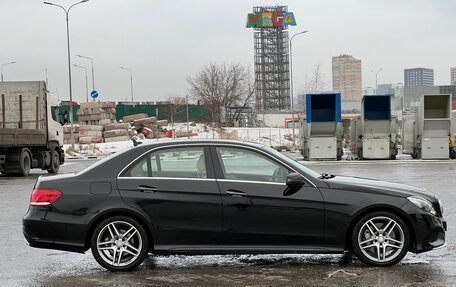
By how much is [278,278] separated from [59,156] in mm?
19104

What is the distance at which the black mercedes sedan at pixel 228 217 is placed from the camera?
6246 mm

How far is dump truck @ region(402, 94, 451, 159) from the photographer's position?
2561 cm

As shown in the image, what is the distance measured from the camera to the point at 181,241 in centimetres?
629

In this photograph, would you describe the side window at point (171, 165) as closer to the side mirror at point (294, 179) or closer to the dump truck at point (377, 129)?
the side mirror at point (294, 179)

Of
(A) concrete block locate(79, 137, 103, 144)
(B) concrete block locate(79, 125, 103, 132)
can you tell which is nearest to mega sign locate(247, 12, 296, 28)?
(B) concrete block locate(79, 125, 103, 132)

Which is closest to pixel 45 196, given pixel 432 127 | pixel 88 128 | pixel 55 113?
pixel 55 113

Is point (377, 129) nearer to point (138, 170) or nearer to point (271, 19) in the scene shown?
point (138, 170)

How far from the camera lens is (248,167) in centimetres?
648

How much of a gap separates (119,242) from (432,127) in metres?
22.2

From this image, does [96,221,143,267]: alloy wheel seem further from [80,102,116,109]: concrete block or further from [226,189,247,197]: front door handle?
[80,102,116,109]: concrete block

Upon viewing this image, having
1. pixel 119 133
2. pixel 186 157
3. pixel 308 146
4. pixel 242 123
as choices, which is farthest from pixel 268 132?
pixel 186 157

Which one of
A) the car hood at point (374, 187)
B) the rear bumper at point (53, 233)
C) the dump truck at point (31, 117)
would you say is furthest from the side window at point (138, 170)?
the dump truck at point (31, 117)

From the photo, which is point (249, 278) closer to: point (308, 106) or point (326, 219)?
point (326, 219)

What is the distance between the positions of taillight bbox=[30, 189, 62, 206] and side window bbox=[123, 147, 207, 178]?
79 cm
